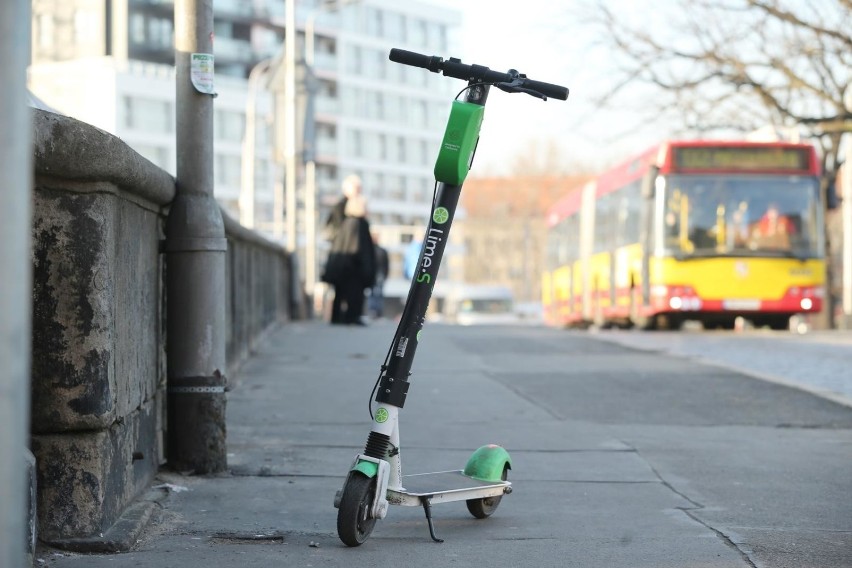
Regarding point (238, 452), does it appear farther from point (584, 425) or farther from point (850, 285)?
point (850, 285)

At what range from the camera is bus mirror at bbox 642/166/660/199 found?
22.9 metres

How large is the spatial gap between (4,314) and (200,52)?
4.61 m

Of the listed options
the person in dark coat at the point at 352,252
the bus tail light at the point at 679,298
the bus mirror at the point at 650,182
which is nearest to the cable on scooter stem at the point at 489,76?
the person in dark coat at the point at 352,252

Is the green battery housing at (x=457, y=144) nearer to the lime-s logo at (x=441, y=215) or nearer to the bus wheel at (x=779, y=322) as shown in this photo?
the lime-s logo at (x=441, y=215)

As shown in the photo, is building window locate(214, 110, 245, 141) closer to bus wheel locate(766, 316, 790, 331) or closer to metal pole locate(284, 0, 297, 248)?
metal pole locate(284, 0, 297, 248)

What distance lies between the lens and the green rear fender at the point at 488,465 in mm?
5137

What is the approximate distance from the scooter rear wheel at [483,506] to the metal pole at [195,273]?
4.51ft

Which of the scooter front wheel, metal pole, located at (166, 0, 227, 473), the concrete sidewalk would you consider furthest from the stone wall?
metal pole, located at (166, 0, 227, 473)

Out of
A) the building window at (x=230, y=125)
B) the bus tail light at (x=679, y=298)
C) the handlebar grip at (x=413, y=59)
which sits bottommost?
the bus tail light at (x=679, y=298)

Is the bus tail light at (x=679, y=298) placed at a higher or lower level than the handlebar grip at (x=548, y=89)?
lower

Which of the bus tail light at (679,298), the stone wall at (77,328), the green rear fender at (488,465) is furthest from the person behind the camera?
the bus tail light at (679,298)

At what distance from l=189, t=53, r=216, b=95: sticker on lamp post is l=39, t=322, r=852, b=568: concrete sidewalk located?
1.73 metres

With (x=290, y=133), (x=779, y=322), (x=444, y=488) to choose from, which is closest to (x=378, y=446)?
(x=444, y=488)

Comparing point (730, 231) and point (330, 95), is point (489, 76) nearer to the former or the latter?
point (730, 231)
